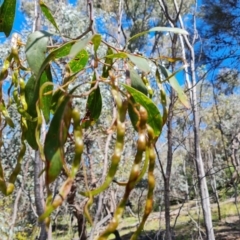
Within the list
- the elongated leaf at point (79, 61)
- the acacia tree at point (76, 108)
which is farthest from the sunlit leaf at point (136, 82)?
the elongated leaf at point (79, 61)

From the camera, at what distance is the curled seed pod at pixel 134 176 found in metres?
0.28

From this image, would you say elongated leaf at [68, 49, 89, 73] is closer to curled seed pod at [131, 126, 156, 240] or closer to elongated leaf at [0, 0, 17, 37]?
elongated leaf at [0, 0, 17, 37]

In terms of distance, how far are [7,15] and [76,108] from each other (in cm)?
29

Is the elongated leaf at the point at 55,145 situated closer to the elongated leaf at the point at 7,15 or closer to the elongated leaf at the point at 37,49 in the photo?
the elongated leaf at the point at 37,49

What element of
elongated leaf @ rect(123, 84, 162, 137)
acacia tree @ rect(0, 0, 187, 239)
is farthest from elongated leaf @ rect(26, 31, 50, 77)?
elongated leaf @ rect(123, 84, 162, 137)

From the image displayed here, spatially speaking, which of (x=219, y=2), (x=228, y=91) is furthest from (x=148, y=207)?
(x=228, y=91)

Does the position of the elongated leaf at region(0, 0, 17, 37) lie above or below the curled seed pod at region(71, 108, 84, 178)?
above

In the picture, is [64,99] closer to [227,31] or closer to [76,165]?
[76,165]

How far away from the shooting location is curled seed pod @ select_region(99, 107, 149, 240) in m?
0.28

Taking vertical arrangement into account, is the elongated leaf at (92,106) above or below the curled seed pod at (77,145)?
above

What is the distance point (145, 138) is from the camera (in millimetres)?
319

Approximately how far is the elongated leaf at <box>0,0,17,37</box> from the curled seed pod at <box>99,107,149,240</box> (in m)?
0.29

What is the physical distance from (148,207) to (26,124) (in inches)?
8.2

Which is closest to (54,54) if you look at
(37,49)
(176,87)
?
(37,49)
